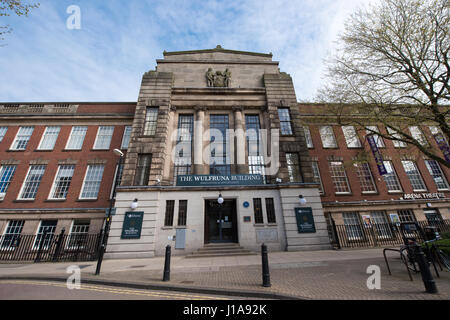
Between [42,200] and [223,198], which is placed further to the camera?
[42,200]

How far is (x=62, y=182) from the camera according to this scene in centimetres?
1603

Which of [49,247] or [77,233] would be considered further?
[77,233]

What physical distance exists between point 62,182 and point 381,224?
2971cm

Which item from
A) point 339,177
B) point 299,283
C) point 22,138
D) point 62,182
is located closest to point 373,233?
point 339,177

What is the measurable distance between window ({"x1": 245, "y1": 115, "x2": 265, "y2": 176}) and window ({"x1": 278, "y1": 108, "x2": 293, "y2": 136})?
216 cm

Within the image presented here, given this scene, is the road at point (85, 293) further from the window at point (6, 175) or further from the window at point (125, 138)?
the window at point (6, 175)

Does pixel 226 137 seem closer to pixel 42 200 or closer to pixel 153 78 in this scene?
pixel 153 78

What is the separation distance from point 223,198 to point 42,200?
16.1m

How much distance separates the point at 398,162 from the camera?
59.3 ft

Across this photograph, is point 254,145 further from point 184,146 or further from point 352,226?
point 352,226

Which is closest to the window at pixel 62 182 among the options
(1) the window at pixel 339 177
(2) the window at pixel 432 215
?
(1) the window at pixel 339 177

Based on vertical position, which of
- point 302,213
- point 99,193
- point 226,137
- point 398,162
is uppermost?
point 226,137

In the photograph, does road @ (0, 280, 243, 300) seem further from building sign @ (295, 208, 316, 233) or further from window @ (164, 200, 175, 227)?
building sign @ (295, 208, 316, 233)

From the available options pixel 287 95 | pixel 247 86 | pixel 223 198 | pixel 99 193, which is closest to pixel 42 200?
pixel 99 193
